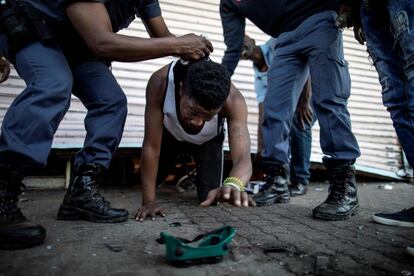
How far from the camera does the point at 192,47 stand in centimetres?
204

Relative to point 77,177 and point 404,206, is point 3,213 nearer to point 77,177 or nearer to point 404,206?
point 77,177

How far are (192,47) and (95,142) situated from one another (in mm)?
843

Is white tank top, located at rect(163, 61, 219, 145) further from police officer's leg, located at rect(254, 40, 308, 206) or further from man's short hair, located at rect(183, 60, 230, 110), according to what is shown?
police officer's leg, located at rect(254, 40, 308, 206)

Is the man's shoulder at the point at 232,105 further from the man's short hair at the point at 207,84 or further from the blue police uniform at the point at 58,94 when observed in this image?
the blue police uniform at the point at 58,94

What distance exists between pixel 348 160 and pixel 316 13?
1121 millimetres

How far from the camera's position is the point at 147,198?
2.36 meters

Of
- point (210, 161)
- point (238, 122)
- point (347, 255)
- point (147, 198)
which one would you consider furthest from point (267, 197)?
point (347, 255)

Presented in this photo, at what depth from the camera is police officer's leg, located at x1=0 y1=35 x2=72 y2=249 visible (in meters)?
1.67

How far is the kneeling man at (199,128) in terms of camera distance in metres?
1.96

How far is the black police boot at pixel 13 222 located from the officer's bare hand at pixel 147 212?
0.63 metres

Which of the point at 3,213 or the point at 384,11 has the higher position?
the point at 384,11

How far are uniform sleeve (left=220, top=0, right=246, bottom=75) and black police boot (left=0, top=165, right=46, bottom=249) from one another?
199 cm

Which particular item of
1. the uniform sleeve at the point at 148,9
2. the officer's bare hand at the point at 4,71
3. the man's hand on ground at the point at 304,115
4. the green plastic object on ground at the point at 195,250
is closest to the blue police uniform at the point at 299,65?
the man's hand on ground at the point at 304,115

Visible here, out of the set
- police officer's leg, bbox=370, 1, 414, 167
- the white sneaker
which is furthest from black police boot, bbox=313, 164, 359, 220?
police officer's leg, bbox=370, 1, 414, 167
